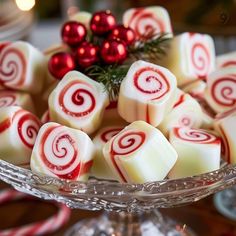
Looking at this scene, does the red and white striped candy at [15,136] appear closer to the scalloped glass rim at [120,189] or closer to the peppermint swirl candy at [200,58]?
the scalloped glass rim at [120,189]

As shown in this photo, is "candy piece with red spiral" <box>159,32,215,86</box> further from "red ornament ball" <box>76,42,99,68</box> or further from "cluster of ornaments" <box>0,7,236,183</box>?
"red ornament ball" <box>76,42,99,68</box>

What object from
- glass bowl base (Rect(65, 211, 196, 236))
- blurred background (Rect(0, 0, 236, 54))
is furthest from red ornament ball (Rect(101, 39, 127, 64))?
blurred background (Rect(0, 0, 236, 54))

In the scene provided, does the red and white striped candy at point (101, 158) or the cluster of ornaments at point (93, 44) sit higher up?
the cluster of ornaments at point (93, 44)

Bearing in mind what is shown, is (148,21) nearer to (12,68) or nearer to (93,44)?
(93,44)

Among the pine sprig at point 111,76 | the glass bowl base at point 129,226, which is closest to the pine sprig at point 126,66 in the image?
the pine sprig at point 111,76

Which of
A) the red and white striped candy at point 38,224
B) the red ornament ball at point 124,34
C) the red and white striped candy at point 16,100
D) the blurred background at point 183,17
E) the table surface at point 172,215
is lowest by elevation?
the table surface at point 172,215

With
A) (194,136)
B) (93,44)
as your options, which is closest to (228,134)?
(194,136)
